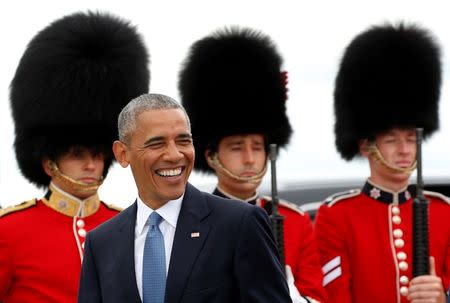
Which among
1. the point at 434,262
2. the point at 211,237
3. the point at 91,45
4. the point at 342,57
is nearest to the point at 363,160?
the point at 342,57

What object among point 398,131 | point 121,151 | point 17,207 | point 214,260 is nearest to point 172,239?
point 214,260

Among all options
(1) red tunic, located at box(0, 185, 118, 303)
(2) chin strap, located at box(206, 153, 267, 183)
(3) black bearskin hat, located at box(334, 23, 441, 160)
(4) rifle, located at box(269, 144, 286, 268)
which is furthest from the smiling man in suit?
(3) black bearskin hat, located at box(334, 23, 441, 160)

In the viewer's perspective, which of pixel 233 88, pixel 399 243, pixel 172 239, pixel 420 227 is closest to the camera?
pixel 172 239

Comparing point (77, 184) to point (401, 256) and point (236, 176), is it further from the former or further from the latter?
point (401, 256)

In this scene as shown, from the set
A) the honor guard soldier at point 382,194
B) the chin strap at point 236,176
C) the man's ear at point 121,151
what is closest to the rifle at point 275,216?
the chin strap at point 236,176

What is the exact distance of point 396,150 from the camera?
5.70m

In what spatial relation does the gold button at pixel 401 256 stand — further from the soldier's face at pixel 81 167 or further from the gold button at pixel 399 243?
the soldier's face at pixel 81 167

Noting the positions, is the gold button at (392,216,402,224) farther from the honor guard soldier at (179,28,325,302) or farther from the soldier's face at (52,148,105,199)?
the soldier's face at (52,148,105,199)

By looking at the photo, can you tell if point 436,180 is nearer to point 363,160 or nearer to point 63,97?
point 363,160

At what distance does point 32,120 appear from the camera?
18.9 ft

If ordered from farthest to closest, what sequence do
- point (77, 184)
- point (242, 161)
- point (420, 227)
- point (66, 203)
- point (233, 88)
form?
point (233, 88) → point (242, 161) → point (420, 227) → point (66, 203) → point (77, 184)

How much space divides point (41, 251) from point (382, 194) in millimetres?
1864

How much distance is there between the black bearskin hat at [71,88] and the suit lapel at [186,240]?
2260 mm

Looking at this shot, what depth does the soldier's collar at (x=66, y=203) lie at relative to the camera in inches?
209
